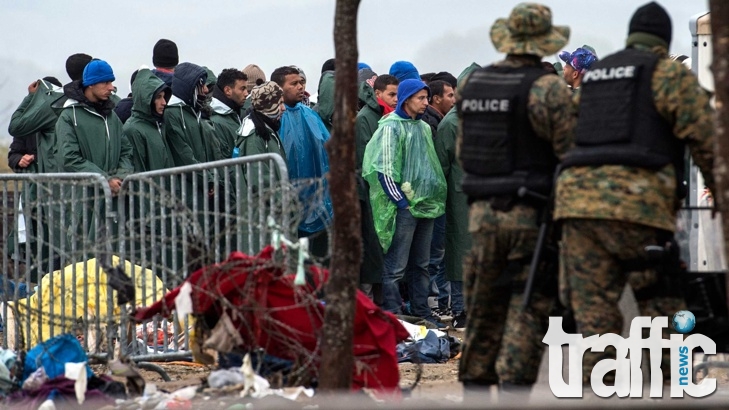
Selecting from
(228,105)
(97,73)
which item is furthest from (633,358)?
(228,105)

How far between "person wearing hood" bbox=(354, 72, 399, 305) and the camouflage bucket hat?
4.69m

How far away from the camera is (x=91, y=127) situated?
11.0 meters

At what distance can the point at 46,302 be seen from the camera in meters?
9.27

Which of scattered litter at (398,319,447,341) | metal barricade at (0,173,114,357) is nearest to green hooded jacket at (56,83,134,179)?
metal barricade at (0,173,114,357)

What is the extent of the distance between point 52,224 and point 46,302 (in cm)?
58

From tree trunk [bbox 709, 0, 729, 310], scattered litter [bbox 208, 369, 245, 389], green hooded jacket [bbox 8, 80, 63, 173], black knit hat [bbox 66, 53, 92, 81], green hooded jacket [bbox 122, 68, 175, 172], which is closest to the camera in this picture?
tree trunk [bbox 709, 0, 729, 310]

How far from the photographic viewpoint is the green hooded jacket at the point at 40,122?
1160 cm

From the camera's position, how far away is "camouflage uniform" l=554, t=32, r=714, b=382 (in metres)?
6.45

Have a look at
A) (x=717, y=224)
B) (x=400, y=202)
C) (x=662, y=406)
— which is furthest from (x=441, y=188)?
(x=662, y=406)

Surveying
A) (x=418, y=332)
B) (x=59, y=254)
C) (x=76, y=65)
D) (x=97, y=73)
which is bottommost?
(x=418, y=332)

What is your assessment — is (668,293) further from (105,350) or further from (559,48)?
(105,350)

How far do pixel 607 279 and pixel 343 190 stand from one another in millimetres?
1318

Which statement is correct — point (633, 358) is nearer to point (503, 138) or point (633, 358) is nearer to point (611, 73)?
point (503, 138)

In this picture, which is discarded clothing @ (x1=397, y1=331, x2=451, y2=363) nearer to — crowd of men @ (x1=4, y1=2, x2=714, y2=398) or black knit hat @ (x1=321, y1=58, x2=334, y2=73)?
crowd of men @ (x1=4, y1=2, x2=714, y2=398)
